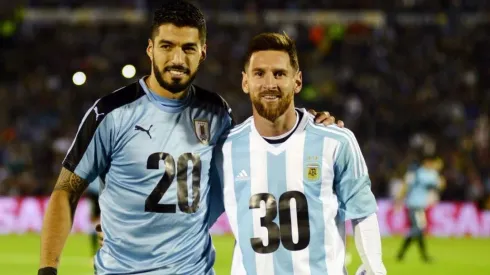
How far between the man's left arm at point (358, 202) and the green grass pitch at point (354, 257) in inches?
333

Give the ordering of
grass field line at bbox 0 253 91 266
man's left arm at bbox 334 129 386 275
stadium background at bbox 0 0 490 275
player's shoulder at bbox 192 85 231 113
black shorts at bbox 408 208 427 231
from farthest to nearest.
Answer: stadium background at bbox 0 0 490 275 → black shorts at bbox 408 208 427 231 → grass field line at bbox 0 253 91 266 → player's shoulder at bbox 192 85 231 113 → man's left arm at bbox 334 129 386 275

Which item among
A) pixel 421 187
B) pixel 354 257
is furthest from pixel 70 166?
pixel 421 187

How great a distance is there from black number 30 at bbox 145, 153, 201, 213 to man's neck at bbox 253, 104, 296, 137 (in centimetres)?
36

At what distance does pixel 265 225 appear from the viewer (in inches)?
184

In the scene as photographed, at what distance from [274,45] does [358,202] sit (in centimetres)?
87

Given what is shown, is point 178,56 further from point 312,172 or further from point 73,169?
point 312,172

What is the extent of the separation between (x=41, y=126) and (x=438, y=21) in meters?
12.2

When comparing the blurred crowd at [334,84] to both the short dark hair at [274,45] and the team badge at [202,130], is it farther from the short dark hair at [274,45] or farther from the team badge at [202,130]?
the short dark hair at [274,45]

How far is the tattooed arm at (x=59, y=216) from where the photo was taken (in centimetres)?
457

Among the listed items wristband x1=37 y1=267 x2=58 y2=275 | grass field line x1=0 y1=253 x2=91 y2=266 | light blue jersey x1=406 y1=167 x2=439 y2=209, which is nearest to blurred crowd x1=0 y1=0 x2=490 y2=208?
light blue jersey x1=406 y1=167 x2=439 y2=209

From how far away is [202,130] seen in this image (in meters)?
4.90

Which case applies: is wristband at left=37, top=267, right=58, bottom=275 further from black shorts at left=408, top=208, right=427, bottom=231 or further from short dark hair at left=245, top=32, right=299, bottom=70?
black shorts at left=408, top=208, right=427, bottom=231

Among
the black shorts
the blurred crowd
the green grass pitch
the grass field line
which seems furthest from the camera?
the blurred crowd

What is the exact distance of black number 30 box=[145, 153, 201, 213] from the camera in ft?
15.3
